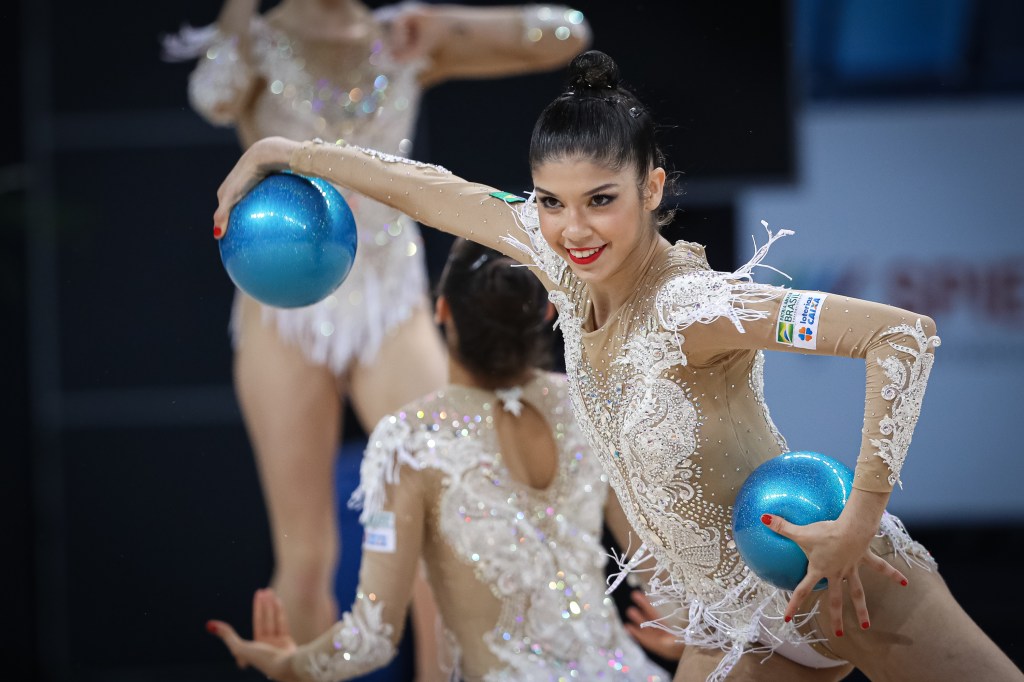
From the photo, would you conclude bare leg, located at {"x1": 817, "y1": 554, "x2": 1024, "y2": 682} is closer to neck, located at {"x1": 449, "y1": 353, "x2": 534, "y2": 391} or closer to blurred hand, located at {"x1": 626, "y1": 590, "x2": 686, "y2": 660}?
blurred hand, located at {"x1": 626, "y1": 590, "x2": 686, "y2": 660}

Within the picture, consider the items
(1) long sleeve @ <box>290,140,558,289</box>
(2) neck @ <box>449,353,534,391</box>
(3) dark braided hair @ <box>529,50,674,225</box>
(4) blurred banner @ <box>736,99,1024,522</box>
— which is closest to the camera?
(3) dark braided hair @ <box>529,50,674,225</box>

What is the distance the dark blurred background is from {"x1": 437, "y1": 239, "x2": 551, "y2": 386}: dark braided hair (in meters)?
2.34

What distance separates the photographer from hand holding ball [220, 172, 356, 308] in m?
2.26

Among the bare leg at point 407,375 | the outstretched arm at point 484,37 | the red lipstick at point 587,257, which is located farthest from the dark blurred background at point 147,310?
the red lipstick at point 587,257

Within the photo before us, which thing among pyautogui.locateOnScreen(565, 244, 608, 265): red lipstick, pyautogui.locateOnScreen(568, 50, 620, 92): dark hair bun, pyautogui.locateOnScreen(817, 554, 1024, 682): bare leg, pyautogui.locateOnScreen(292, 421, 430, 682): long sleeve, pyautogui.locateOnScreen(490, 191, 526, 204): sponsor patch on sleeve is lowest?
pyautogui.locateOnScreen(292, 421, 430, 682): long sleeve

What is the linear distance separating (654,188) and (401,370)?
4.54 ft

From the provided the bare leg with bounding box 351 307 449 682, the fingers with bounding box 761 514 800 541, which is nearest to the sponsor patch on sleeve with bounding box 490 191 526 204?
the fingers with bounding box 761 514 800 541

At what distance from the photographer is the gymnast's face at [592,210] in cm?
190

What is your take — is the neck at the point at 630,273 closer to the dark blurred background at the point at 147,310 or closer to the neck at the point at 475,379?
the neck at the point at 475,379

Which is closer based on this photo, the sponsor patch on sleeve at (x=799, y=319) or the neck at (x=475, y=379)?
the sponsor patch on sleeve at (x=799, y=319)

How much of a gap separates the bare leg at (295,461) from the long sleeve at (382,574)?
0.91 metres

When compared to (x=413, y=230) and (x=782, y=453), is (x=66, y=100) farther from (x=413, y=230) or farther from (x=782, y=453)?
(x=782, y=453)

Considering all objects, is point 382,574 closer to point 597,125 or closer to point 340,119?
point 597,125

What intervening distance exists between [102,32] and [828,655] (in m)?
3.86
